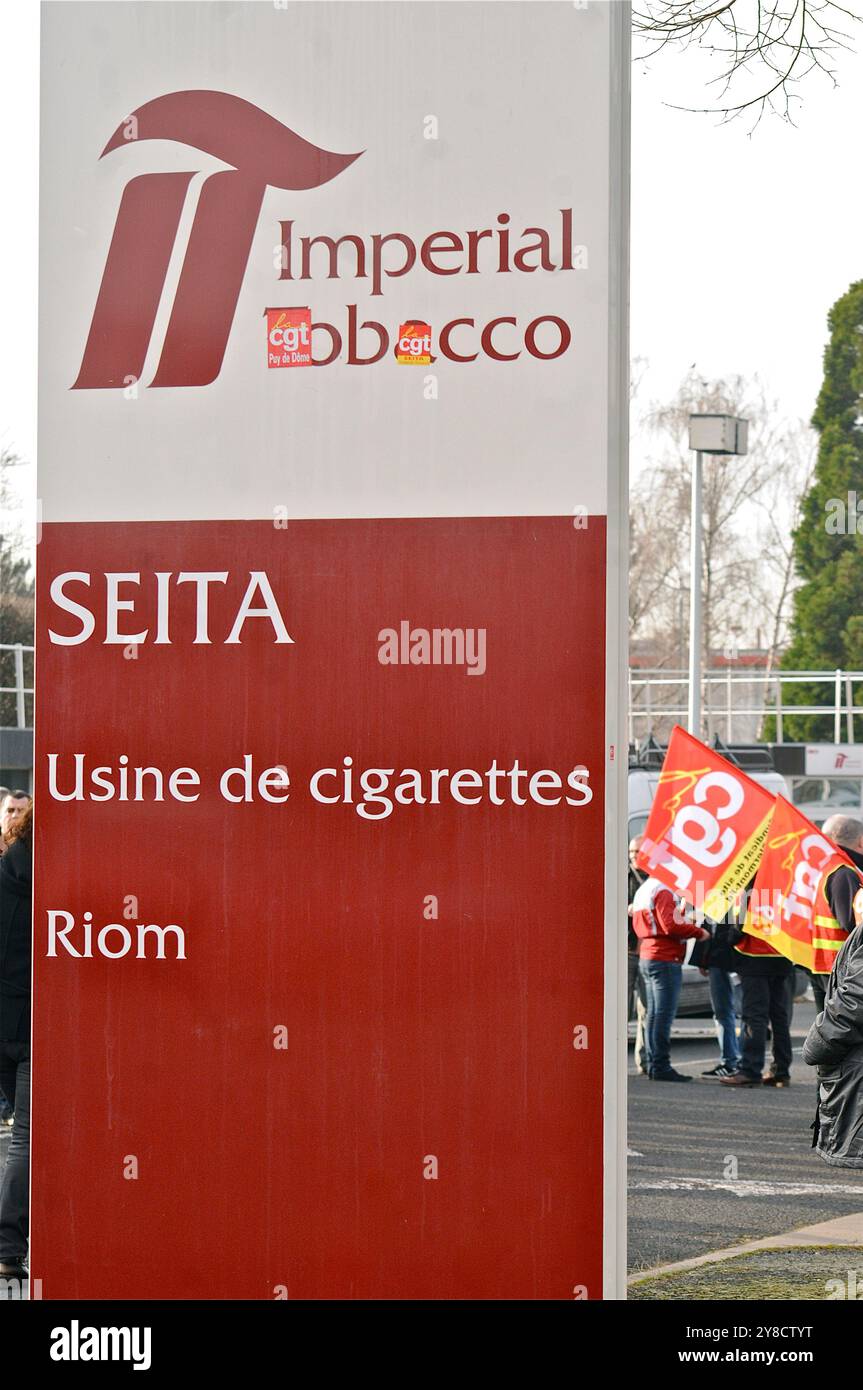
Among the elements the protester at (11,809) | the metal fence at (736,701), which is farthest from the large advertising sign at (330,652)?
the metal fence at (736,701)

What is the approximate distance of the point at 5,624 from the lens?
15.2 feet

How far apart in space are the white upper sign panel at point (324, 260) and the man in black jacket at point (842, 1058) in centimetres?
429

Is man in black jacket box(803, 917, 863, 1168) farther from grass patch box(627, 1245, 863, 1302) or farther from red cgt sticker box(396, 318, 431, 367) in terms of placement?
red cgt sticker box(396, 318, 431, 367)

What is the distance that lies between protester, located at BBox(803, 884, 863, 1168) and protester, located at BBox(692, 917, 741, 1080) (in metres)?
3.31

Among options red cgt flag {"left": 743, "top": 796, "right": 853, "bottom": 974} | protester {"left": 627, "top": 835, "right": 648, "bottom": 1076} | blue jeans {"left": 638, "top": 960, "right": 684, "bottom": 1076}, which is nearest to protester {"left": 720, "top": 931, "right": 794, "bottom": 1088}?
blue jeans {"left": 638, "top": 960, "right": 684, "bottom": 1076}

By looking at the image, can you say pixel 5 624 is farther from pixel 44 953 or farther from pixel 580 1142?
pixel 580 1142

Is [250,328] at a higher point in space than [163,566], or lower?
higher

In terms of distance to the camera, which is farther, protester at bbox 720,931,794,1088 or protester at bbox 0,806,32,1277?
protester at bbox 720,931,794,1088

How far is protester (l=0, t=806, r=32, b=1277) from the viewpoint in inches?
256

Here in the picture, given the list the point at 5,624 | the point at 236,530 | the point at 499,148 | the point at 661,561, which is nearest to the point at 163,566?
the point at 236,530

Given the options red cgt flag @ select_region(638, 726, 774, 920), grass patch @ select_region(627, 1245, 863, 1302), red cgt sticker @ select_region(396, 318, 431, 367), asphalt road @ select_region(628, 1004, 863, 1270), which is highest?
red cgt sticker @ select_region(396, 318, 431, 367)

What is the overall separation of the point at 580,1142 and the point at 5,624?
2.46 m

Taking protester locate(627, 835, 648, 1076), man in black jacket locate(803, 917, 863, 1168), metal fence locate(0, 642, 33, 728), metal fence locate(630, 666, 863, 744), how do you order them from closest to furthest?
1. metal fence locate(0, 642, 33, 728)
2. man in black jacket locate(803, 917, 863, 1168)
3. protester locate(627, 835, 648, 1076)
4. metal fence locate(630, 666, 863, 744)

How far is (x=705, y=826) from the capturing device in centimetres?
918
